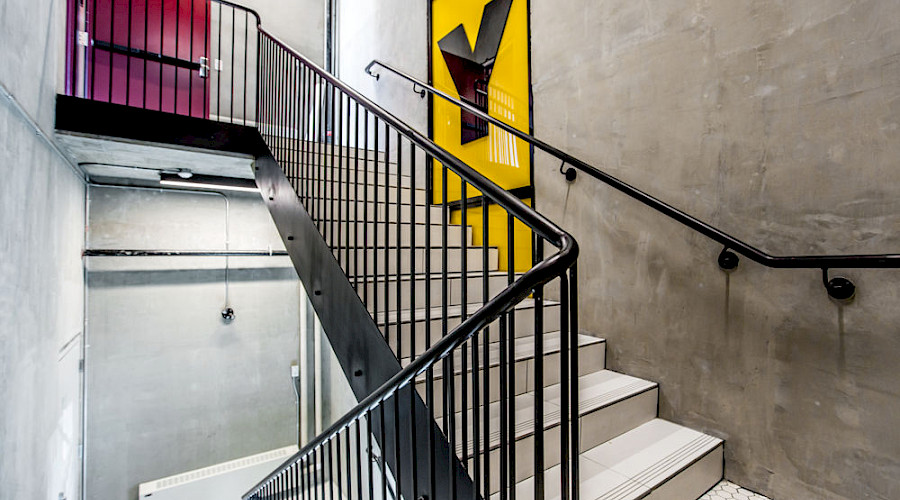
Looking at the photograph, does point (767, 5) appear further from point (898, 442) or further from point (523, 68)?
point (898, 442)

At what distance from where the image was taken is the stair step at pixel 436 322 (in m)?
1.85

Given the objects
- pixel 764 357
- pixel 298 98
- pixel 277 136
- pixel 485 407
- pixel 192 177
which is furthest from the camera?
pixel 192 177

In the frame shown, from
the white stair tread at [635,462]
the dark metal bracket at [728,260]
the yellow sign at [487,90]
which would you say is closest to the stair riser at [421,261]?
the yellow sign at [487,90]

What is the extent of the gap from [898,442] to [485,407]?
1.45 meters

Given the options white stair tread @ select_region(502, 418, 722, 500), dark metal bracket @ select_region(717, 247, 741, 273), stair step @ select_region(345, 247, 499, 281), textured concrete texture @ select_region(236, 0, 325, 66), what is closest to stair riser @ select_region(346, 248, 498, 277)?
stair step @ select_region(345, 247, 499, 281)

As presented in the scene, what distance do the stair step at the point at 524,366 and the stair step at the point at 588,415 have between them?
0.15 feet

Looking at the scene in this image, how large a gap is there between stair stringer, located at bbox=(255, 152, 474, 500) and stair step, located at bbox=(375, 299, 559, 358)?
0.11m

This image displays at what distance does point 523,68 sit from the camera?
2.83 meters

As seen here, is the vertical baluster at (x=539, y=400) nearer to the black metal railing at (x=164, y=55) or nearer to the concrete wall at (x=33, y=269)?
the concrete wall at (x=33, y=269)

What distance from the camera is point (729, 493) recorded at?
1.77 metres

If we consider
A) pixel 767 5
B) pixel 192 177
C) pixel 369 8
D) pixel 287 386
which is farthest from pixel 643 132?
pixel 287 386

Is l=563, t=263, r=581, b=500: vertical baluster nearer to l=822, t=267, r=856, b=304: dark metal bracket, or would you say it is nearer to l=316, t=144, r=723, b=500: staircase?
l=316, t=144, r=723, b=500: staircase

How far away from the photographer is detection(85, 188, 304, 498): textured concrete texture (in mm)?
4234

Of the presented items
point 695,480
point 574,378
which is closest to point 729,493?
point 695,480
